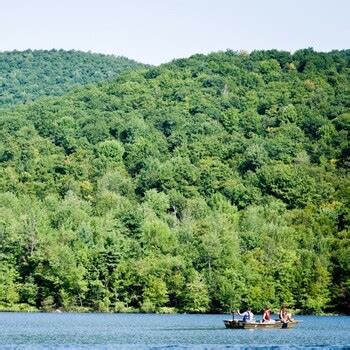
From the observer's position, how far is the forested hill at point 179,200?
101 meters

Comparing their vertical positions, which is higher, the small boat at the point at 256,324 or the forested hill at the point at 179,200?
the forested hill at the point at 179,200

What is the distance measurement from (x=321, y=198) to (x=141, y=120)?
167 feet

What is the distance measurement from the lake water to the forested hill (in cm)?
1238

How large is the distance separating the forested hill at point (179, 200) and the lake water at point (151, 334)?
40.6 feet

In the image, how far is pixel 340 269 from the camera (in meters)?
108

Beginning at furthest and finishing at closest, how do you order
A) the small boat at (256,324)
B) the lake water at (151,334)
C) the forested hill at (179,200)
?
1. the forested hill at (179,200)
2. the small boat at (256,324)
3. the lake water at (151,334)

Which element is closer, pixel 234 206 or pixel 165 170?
pixel 234 206

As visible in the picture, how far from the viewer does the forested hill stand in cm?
10138

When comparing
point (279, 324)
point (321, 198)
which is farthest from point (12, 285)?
point (321, 198)

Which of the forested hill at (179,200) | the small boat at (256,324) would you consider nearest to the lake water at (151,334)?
the small boat at (256,324)

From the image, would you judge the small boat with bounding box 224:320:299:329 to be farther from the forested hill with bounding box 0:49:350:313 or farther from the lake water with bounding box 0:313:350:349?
the forested hill with bounding box 0:49:350:313

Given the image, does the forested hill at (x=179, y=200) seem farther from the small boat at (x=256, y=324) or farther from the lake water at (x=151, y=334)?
the small boat at (x=256, y=324)

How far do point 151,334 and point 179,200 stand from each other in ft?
276

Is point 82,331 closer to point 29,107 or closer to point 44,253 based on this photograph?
point 44,253
